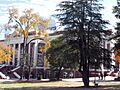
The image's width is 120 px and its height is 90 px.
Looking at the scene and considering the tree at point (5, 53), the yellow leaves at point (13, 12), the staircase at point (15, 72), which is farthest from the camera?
the staircase at point (15, 72)

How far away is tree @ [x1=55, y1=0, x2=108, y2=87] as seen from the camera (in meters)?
42.6

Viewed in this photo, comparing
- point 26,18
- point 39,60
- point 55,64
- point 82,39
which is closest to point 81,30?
point 82,39

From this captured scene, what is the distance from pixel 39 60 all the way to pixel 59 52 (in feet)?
181

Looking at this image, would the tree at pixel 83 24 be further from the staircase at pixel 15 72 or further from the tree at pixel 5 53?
the staircase at pixel 15 72

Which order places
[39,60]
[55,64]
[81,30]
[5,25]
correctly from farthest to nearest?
[39,60] < [55,64] < [5,25] < [81,30]

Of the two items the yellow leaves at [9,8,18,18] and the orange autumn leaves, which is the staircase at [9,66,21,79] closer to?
the orange autumn leaves

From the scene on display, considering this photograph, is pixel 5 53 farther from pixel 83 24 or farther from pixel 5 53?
pixel 83 24

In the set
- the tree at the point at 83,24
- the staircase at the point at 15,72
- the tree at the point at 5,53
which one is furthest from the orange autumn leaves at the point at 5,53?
the tree at the point at 83,24

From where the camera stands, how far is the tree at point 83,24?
42.6m

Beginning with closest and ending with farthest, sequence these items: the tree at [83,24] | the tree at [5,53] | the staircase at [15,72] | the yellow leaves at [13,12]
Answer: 1. the tree at [83,24]
2. the yellow leaves at [13,12]
3. the tree at [5,53]
4. the staircase at [15,72]

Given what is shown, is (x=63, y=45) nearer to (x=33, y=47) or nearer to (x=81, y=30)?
(x=81, y=30)

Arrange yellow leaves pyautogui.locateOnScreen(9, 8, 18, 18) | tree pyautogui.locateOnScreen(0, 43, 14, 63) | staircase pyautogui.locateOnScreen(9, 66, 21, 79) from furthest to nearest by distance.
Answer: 1. staircase pyautogui.locateOnScreen(9, 66, 21, 79)
2. tree pyautogui.locateOnScreen(0, 43, 14, 63)
3. yellow leaves pyautogui.locateOnScreen(9, 8, 18, 18)

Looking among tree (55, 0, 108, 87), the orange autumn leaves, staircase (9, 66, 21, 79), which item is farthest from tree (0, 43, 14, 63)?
tree (55, 0, 108, 87)

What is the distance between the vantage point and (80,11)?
42750mm
